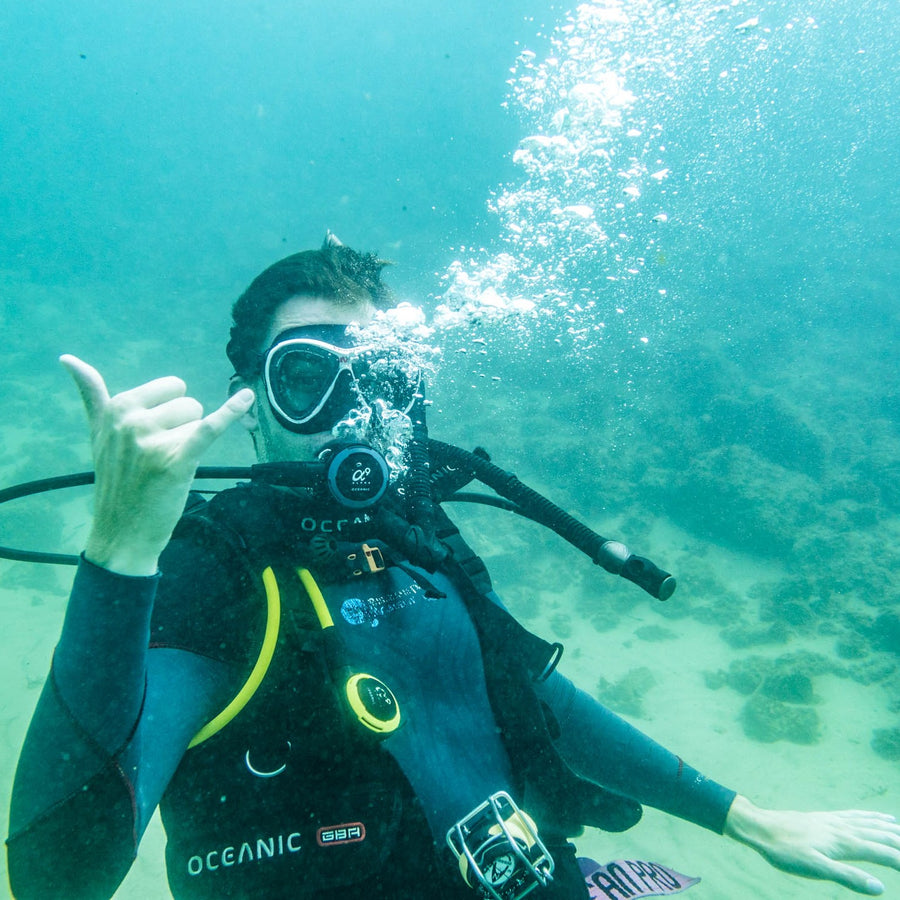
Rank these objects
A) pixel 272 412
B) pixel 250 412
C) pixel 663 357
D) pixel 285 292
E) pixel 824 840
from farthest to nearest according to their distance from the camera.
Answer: pixel 663 357 → pixel 285 292 → pixel 250 412 → pixel 272 412 → pixel 824 840

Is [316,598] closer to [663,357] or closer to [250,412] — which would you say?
[250,412]

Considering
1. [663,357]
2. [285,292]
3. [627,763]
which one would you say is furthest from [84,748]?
[663,357]

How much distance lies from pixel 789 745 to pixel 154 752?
1239cm

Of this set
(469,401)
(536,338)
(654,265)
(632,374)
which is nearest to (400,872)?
(469,401)

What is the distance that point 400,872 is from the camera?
160 cm

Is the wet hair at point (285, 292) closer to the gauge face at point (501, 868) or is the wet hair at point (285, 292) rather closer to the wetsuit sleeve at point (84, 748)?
the wetsuit sleeve at point (84, 748)

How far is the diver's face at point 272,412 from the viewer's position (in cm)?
246

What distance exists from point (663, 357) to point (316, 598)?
22.8m

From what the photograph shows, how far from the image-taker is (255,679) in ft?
5.18

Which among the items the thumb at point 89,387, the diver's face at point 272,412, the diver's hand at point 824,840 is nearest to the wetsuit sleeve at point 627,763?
the diver's hand at point 824,840

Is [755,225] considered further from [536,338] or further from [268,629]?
[268,629]

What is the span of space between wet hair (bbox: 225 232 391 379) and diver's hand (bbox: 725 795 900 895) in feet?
10.2

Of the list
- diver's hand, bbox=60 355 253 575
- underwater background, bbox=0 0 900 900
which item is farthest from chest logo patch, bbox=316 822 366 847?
underwater background, bbox=0 0 900 900

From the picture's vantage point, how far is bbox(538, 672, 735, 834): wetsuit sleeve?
2389mm
